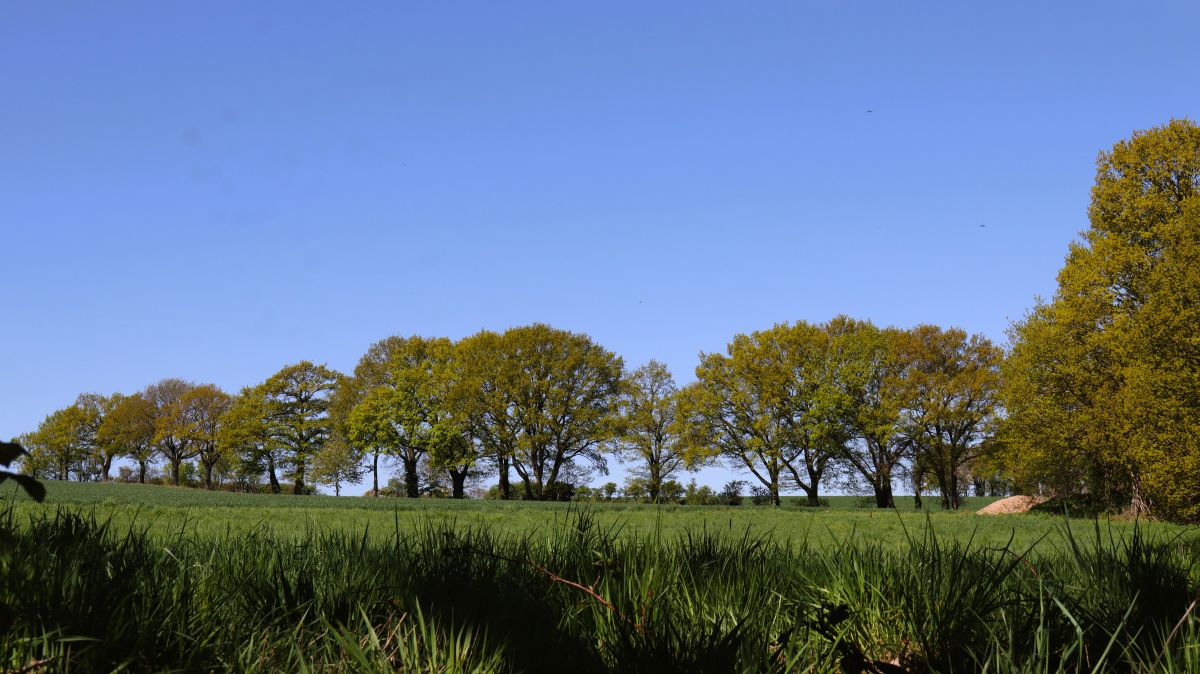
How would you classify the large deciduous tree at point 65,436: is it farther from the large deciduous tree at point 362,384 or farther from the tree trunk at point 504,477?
the tree trunk at point 504,477

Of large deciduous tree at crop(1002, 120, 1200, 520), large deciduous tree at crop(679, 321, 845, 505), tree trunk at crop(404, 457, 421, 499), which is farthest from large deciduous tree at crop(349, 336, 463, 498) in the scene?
large deciduous tree at crop(1002, 120, 1200, 520)

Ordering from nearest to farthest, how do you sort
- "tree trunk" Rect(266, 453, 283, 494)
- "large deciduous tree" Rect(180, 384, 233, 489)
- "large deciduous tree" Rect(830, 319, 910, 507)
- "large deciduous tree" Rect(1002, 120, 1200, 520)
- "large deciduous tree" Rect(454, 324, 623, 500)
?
1. "large deciduous tree" Rect(1002, 120, 1200, 520)
2. "large deciduous tree" Rect(830, 319, 910, 507)
3. "large deciduous tree" Rect(454, 324, 623, 500)
4. "tree trunk" Rect(266, 453, 283, 494)
5. "large deciduous tree" Rect(180, 384, 233, 489)

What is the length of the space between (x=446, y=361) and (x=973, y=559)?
6003 cm

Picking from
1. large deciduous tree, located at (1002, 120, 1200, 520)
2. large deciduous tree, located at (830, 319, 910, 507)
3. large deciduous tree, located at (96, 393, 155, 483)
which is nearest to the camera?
large deciduous tree, located at (1002, 120, 1200, 520)

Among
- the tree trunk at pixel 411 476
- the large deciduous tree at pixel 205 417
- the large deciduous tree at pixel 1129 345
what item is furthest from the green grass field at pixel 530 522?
the large deciduous tree at pixel 205 417

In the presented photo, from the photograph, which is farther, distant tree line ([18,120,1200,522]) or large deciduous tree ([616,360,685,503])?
large deciduous tree ([616,360,685,503])

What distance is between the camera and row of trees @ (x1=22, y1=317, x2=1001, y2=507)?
50.0 m

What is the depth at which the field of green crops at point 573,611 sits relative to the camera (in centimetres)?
244

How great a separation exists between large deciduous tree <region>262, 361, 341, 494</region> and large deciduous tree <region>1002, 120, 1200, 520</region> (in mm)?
54287

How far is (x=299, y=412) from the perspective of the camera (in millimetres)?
69188

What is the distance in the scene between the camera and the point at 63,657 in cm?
229

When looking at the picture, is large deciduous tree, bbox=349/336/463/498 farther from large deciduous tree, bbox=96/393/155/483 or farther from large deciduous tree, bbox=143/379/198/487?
large deciduous tree, bbox=96/393/155/483

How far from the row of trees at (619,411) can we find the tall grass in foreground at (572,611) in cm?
4576

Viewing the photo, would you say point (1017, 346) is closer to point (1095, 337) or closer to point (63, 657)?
point (1095, 337)
